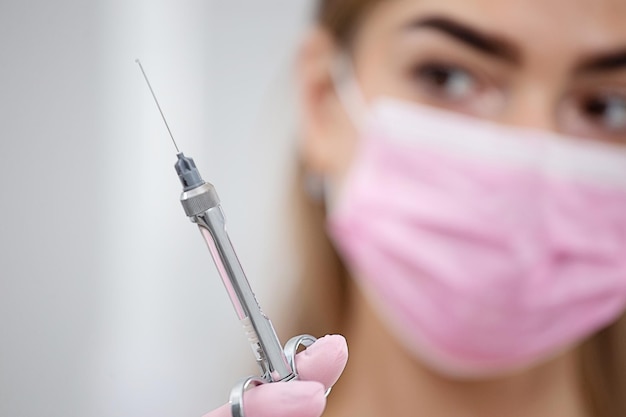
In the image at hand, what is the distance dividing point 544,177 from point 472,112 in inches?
5.6

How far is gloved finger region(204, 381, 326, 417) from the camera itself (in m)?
0.63

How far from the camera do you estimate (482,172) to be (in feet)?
3.36

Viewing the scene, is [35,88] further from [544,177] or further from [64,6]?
[544,177]

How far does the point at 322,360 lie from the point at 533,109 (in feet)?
1.76

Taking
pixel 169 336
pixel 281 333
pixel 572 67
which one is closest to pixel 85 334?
pixel 169 336

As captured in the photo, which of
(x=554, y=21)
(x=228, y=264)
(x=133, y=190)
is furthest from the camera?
(x=133, y=190)

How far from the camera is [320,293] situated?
1.23m

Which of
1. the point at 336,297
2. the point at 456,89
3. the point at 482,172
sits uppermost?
the point at 456,89

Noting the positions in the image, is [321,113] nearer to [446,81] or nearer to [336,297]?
[446,81]

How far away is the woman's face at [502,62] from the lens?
1.01m

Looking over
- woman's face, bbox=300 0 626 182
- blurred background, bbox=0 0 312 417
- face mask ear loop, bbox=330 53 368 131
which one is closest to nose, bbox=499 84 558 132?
woman's face, bbox=300 0 626 182

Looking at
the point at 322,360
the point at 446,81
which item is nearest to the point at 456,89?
the point at 446,81

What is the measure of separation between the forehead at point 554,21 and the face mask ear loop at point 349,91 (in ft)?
0.63

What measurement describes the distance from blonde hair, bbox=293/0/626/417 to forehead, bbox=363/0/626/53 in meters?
0.21
